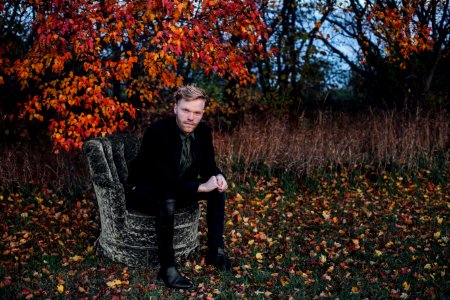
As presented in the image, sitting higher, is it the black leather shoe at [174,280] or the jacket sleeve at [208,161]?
the jacket sleeve at [208,161]

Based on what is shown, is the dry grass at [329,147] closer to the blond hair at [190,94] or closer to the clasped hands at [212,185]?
the clasped hands at [212,185]

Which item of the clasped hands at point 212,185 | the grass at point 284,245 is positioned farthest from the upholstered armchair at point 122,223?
the clasped hands at point 212,185

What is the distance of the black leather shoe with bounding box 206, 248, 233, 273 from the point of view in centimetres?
380

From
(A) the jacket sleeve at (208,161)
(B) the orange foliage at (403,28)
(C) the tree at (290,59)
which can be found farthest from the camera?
(C) the tree at (290,59)

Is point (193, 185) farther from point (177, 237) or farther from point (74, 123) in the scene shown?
point (74, 123)

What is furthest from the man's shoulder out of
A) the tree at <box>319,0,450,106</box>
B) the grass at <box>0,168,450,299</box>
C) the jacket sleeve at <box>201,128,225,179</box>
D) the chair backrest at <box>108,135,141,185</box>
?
the tree at <box>319,0,450,106</box>

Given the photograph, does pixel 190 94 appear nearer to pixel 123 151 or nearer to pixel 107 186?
pixel 107 186

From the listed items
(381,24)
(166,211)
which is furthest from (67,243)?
(381,24)

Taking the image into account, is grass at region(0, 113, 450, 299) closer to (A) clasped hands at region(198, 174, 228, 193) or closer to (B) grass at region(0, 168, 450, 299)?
(B) grass at region(0, 168, 450, 299)

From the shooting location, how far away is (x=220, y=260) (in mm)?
3807

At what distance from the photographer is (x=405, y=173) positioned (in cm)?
648

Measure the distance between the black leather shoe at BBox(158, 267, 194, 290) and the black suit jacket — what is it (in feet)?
2.13

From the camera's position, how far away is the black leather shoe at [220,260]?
380 cm

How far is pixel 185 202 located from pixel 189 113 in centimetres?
82
